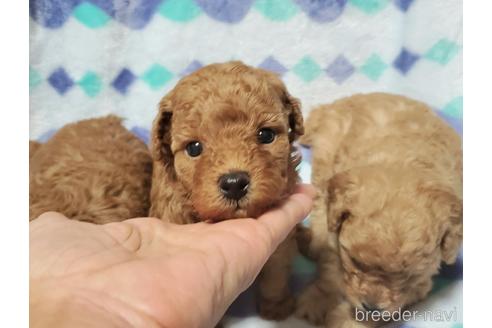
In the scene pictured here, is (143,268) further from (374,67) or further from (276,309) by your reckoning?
(374,67)

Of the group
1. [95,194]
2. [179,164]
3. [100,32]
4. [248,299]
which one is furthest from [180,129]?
[100,32]

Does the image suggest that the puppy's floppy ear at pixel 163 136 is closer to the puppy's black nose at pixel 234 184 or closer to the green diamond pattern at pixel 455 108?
the puppy's black nose at pixel 234 184

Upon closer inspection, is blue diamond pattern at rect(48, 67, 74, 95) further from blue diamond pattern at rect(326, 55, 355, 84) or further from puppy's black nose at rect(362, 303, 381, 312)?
puppy's black nose at rect(362, 303, 381, 312)

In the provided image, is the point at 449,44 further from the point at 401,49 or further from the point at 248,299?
the point at 248,299

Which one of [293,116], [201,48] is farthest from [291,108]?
[201,48]

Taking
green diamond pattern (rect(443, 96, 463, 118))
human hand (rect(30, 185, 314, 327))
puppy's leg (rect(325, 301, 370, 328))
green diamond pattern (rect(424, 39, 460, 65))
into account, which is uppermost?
green diamond pattern (rect(424, 39, 460, 65))

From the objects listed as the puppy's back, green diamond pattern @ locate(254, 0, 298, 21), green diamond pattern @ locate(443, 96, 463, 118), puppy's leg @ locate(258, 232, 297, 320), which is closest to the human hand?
puppy's leg @ locate(258, 232, 297, 320)
